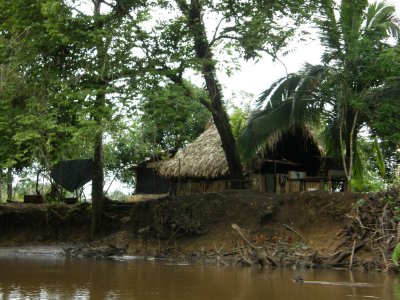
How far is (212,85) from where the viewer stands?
16.5 metres

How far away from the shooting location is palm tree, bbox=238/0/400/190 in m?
15.1

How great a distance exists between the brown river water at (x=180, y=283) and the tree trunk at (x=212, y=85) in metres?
4.06

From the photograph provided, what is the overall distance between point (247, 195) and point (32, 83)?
5967mm

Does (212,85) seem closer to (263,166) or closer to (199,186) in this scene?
(263,166)

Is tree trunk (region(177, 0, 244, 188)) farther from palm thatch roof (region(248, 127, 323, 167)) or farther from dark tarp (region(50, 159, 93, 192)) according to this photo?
dark tarp (region(50, 159, 93, 192))

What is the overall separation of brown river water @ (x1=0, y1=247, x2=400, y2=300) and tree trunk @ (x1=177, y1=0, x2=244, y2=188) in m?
4.06

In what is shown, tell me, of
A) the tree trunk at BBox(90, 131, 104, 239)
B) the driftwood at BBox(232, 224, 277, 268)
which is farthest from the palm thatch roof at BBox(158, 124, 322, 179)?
the driftwood at BBox(232, 224, 277, 268)

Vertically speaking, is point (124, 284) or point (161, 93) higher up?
point (161, 93)

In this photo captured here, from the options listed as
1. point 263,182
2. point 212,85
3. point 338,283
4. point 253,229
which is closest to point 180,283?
point 338,283

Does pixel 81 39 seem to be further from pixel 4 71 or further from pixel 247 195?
pixel 247 195

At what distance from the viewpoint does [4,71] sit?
48.6 feet

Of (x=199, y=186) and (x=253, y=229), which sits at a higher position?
(x=199, y=186)

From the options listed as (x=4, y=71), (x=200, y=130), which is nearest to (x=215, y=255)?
(x=4, y=71)

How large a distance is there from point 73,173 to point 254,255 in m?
8.58
